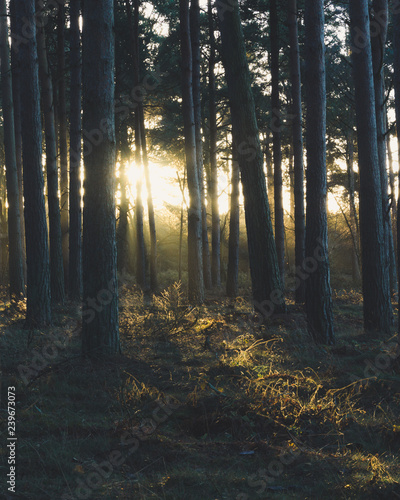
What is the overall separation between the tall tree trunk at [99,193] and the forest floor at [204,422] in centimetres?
62

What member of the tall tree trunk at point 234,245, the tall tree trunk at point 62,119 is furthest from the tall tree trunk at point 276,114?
the tall tree trunk at point 62,119

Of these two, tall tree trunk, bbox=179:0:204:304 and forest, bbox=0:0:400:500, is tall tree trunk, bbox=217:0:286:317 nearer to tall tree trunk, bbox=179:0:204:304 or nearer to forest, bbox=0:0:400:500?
forest, bbox=0:0:400:500

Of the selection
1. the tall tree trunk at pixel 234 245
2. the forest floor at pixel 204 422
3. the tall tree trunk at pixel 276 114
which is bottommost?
the forest floor at pixel 204 422

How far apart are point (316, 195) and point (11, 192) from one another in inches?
382

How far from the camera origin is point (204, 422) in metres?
Answer: 4.63

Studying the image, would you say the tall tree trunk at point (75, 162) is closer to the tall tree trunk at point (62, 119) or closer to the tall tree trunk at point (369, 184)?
the tall tree trunk at point (62, 119)

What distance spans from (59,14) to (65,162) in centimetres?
484

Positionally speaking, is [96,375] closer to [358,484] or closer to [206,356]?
[206,356]

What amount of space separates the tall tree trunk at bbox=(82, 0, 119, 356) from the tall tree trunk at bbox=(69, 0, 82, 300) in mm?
7765

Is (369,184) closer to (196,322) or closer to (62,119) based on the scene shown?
(196,322)

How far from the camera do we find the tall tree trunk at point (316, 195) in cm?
898

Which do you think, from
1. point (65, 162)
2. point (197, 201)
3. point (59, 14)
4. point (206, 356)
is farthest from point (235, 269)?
point (59, 14)

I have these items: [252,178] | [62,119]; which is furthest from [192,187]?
[62,119]

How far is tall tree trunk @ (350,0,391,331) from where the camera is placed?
32.2 ft
